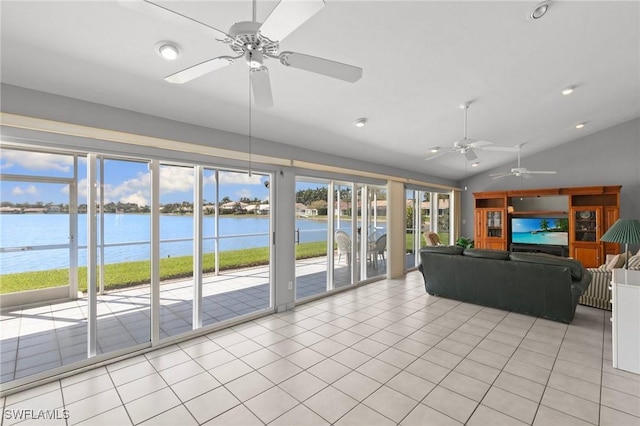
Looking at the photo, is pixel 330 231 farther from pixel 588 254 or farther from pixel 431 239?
pixel 588 254

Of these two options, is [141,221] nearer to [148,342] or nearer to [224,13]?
[148,342]

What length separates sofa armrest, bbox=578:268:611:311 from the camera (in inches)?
167

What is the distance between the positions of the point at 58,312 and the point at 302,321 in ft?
10.8

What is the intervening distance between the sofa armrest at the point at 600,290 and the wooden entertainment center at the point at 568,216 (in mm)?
3039

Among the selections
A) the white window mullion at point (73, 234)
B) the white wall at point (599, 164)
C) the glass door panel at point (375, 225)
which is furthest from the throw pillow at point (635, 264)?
the white window mullion at point (73, 234)

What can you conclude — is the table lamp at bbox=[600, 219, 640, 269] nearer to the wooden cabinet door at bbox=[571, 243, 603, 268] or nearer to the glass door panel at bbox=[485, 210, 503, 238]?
the wooden cabinet door at bbox=[571, 243, 603, 268]

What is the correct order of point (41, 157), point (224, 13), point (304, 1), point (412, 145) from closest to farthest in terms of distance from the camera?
point (304, 1), point (224, 13), point (41, 157), point (412, 145)

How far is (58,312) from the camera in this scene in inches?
156

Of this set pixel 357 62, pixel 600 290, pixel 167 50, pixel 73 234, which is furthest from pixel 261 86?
pixel 600 290

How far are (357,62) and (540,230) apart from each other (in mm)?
7519

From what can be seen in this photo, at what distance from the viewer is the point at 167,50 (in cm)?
211

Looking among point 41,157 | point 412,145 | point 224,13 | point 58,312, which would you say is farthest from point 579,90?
point 58,312

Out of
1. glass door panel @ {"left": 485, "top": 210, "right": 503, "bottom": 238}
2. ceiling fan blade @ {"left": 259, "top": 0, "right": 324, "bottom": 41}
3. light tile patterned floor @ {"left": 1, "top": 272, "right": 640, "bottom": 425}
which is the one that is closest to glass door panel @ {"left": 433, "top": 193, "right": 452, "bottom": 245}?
glass door panel @ {"left": 485, "top": 210, "right": 503, "bottom": 238}

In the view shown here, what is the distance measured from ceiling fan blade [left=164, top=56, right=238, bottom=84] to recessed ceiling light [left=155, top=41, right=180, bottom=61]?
1.90ft
